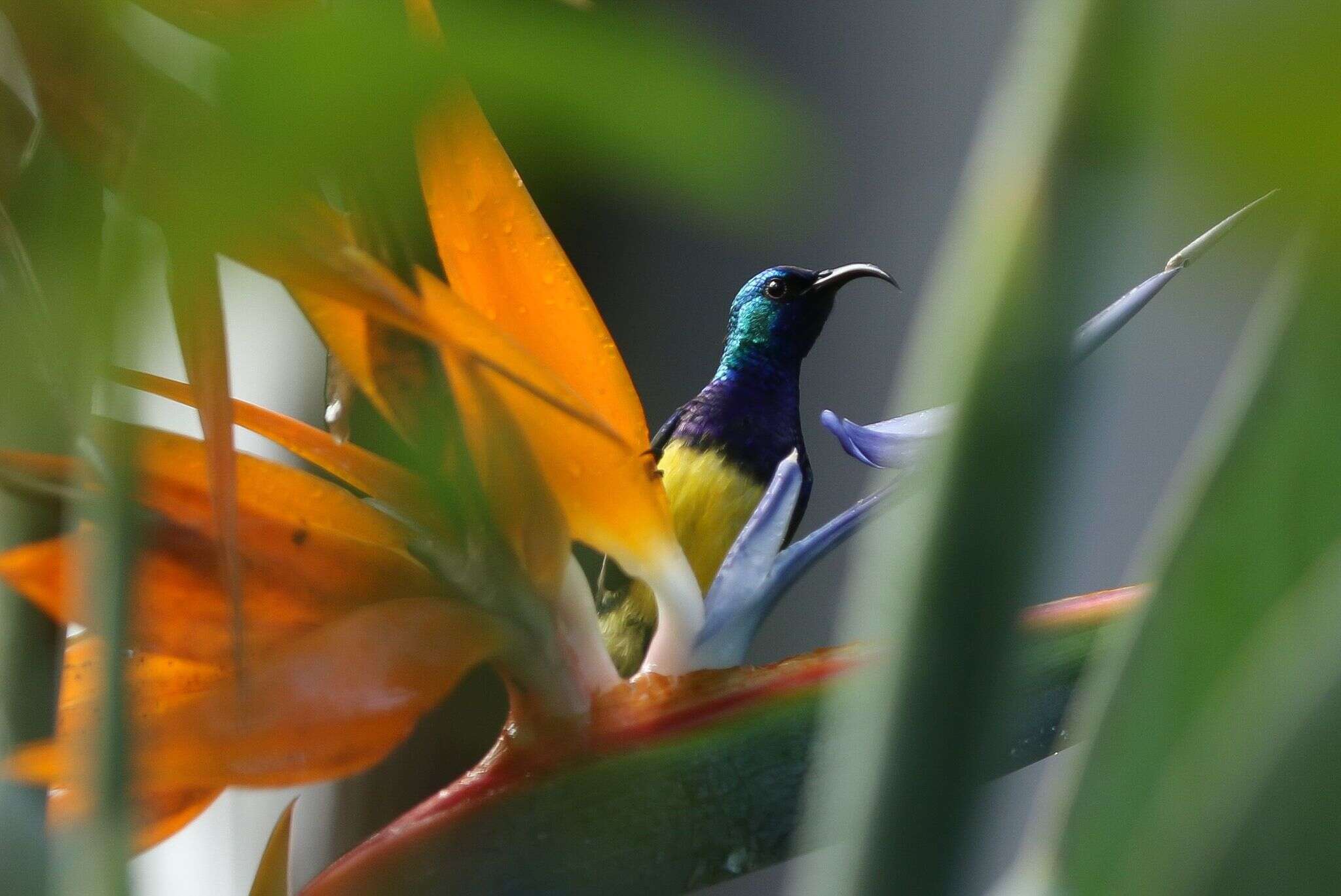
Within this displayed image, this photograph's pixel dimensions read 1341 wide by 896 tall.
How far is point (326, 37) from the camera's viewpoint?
0.08 meters

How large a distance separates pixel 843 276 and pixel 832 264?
0.31 feet

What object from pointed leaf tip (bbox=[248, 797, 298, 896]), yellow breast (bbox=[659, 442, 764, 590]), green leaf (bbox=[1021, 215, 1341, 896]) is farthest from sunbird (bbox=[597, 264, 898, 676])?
green leaf (bbox=[1021, 215, 1341, 896])

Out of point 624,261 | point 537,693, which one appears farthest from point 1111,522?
point 537,693

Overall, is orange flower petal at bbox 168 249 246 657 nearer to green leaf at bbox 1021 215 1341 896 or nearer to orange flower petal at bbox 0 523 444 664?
orange flower petal at bbox 0 523 444 664

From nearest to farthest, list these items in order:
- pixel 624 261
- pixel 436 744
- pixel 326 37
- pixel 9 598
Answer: pixel 326 37 → pixel 9 598 → pixel 624 261 → pixel 436 744

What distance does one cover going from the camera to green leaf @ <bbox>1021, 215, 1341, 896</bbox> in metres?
0.13

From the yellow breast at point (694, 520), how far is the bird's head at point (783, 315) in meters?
0.05

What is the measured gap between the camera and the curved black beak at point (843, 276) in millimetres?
461

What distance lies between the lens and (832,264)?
56 cm

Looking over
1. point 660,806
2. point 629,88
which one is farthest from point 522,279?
point 629,88

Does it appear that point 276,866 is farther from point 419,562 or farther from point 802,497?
point 802,497

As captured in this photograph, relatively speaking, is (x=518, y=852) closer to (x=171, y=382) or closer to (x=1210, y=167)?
(x=171, y=382)

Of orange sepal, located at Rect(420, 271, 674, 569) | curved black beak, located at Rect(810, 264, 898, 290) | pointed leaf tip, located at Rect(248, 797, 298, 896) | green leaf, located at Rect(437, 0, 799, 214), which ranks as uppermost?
green leaf, located at Rect(437, 0, 799, 214)

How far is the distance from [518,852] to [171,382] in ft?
A: 0.53
